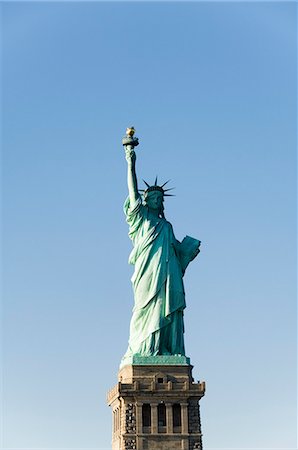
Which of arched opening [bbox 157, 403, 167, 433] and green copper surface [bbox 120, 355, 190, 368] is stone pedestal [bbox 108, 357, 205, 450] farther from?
green copper surface [bbox 120, 355, 190, 368]

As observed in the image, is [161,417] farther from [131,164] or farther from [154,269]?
[131,164]

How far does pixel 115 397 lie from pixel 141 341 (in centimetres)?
350

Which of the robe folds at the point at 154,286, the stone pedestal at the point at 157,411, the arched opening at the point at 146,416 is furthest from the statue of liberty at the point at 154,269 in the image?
the arched opening at the point at 146,416

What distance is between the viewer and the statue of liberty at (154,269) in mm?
66125

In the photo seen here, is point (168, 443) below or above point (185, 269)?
below

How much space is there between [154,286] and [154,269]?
1.02m

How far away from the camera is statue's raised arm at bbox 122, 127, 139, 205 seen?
68.0 meters

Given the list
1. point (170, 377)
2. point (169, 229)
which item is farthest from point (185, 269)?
point (170, 377)

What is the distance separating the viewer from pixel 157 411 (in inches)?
2520

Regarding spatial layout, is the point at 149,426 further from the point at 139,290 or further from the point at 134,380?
the point at 139,290

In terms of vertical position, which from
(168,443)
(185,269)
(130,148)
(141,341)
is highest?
(130,148)

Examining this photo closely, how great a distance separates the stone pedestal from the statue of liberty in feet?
6.07

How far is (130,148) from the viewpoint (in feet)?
226

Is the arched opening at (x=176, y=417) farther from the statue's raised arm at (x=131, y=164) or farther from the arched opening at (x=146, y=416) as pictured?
the statue's raised arm at (x=131, y=164)
